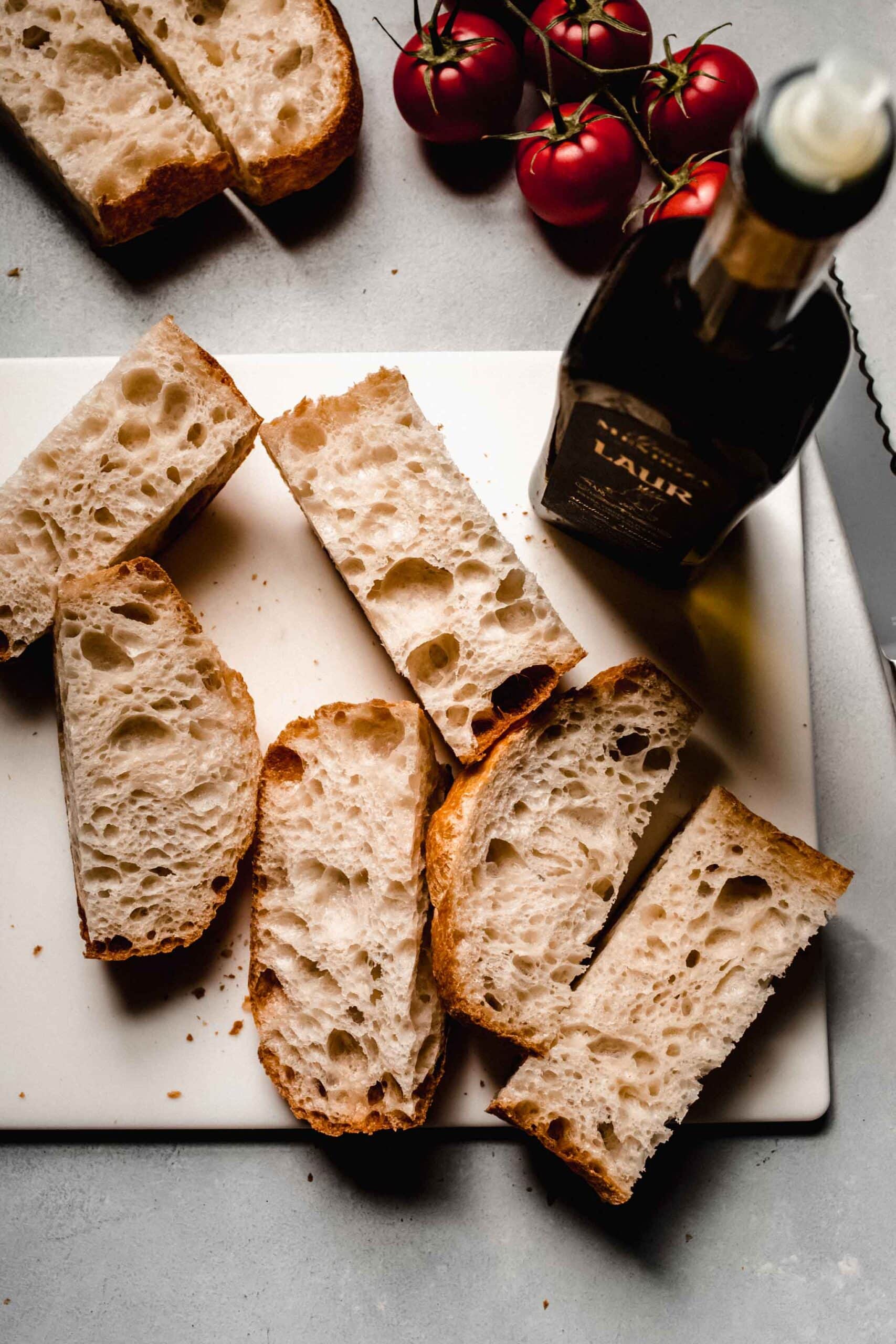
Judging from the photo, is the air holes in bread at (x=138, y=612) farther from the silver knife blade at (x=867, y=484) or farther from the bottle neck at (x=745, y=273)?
the silver knife blade at (x=867, y=484)

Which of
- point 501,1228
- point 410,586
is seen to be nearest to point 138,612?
point 410,586

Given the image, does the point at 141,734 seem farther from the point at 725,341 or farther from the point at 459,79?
the point at 459,79

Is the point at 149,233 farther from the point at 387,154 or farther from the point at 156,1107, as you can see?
the point at 156,1107

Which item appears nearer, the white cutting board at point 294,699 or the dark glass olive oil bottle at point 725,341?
the dark glass olive oil bottle at point 725,341

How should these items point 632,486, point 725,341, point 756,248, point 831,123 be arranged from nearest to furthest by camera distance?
point 831,123 < point 756,248 < point 725,341 < point 632,486

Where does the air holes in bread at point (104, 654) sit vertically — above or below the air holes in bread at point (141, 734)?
above

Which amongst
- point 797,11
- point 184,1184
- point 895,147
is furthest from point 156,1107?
point 797,11

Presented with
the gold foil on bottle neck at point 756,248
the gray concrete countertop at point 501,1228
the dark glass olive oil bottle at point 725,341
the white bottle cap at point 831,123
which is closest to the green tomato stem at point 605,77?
the dark glass olive oil bottle at point 725,341
